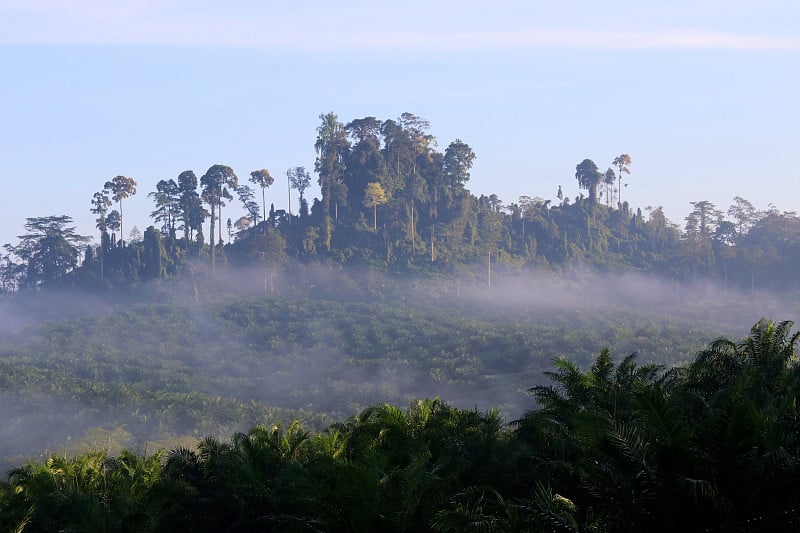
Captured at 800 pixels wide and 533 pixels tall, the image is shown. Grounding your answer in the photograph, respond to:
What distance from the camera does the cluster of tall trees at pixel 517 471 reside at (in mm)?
9289

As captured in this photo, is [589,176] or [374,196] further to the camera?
[589,176]

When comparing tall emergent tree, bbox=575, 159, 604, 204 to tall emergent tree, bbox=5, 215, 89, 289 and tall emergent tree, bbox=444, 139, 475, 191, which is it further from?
tall emergent tree, bbox=5, 215, 89, 289

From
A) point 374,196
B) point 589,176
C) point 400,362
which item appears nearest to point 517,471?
point 400,362

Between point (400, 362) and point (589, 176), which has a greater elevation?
point (589, 176)

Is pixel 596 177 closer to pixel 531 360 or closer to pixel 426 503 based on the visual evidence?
pixel 531 360

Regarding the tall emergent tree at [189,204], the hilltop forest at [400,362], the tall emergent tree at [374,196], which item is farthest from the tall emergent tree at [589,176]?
the tall emergent tree at [189,204]

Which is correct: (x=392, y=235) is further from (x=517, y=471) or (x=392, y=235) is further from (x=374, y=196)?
(x=517, y=471)

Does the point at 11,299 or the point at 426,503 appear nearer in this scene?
the point at 426,503

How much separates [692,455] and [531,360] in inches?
3074

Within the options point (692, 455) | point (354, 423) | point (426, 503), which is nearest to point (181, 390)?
point (354, 423)

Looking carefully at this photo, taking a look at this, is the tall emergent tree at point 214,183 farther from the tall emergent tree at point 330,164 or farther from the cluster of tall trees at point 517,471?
the cluster of tall trees at point 517,471

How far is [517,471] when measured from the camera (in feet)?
67.1

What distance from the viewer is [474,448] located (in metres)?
22.4

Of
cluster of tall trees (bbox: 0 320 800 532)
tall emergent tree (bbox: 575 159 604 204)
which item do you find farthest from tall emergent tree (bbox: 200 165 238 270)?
cluster of tall trees (bbox: 0 320 800 532)
